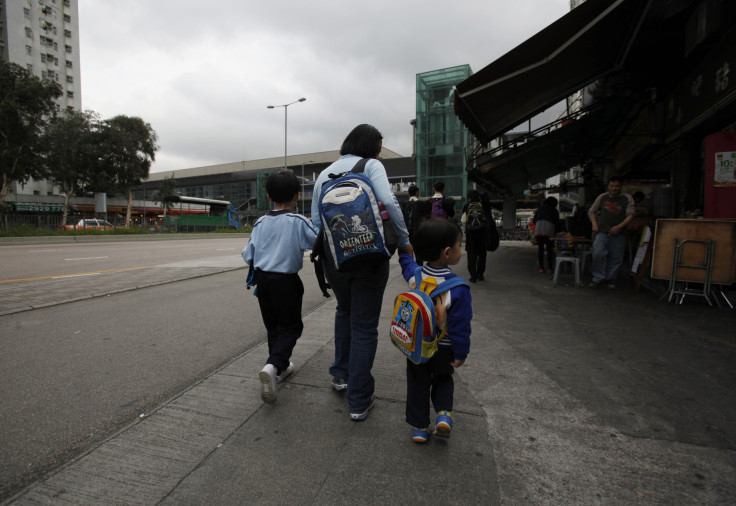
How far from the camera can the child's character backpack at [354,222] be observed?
2057 millimetres

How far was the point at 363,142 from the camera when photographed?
2.44 metres

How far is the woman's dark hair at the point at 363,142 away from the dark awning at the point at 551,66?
4461 mm

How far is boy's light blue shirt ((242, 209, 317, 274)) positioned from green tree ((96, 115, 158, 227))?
41876 millimetres

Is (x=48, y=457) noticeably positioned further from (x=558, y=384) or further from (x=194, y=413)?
(x=558, y=384)

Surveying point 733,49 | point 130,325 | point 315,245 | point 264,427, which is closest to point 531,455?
point 264,427

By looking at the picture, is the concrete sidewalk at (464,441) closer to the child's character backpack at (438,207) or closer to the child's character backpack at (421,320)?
the child's character backpack at (421,320)

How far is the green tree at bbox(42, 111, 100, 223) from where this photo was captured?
35.0 meters

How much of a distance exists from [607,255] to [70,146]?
144ft

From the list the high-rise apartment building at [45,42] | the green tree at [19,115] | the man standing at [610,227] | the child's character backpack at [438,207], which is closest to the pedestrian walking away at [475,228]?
the child's character backpack at [438,207]

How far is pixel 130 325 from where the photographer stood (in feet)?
13.9

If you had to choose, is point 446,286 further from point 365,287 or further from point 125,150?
point 125,150

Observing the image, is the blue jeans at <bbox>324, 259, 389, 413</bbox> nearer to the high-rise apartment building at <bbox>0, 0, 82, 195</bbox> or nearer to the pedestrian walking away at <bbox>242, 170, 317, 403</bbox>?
the pedestrian walking away at <bbox>242, 170, 317, 403</bbox>

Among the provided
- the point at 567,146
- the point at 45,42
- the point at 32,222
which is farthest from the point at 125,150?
the point at 567,146

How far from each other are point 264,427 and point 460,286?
1343 mm
